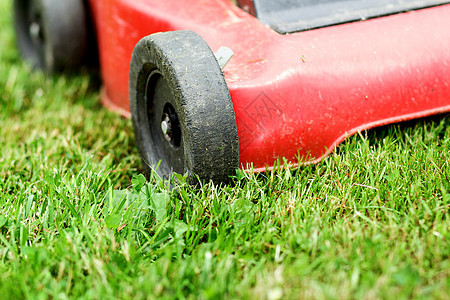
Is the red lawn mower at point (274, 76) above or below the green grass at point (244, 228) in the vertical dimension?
above

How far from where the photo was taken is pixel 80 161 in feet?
6.18

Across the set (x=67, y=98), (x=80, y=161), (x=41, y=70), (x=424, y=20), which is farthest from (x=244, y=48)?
(x=41, y=70)

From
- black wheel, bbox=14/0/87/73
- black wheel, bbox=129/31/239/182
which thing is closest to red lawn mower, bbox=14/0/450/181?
black wheel, bbox=129/31/239/182

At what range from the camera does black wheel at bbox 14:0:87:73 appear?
2.41 m

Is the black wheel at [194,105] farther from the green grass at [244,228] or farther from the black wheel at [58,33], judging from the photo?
the black wheel at [58,33]

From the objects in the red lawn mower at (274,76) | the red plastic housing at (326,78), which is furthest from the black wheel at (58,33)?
the red plastic housing at (326,78)

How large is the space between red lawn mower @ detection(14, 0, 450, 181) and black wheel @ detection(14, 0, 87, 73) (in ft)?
2.26

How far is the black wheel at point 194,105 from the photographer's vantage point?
4.43 feet

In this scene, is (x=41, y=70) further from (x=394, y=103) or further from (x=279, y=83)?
(x=394, y=103)

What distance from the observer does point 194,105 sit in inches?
53.0

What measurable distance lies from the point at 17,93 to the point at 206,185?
4.67ft

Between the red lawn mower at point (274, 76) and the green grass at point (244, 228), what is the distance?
0.32ft

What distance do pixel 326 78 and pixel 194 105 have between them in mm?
395

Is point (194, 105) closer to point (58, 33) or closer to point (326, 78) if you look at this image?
point (326, 78)
